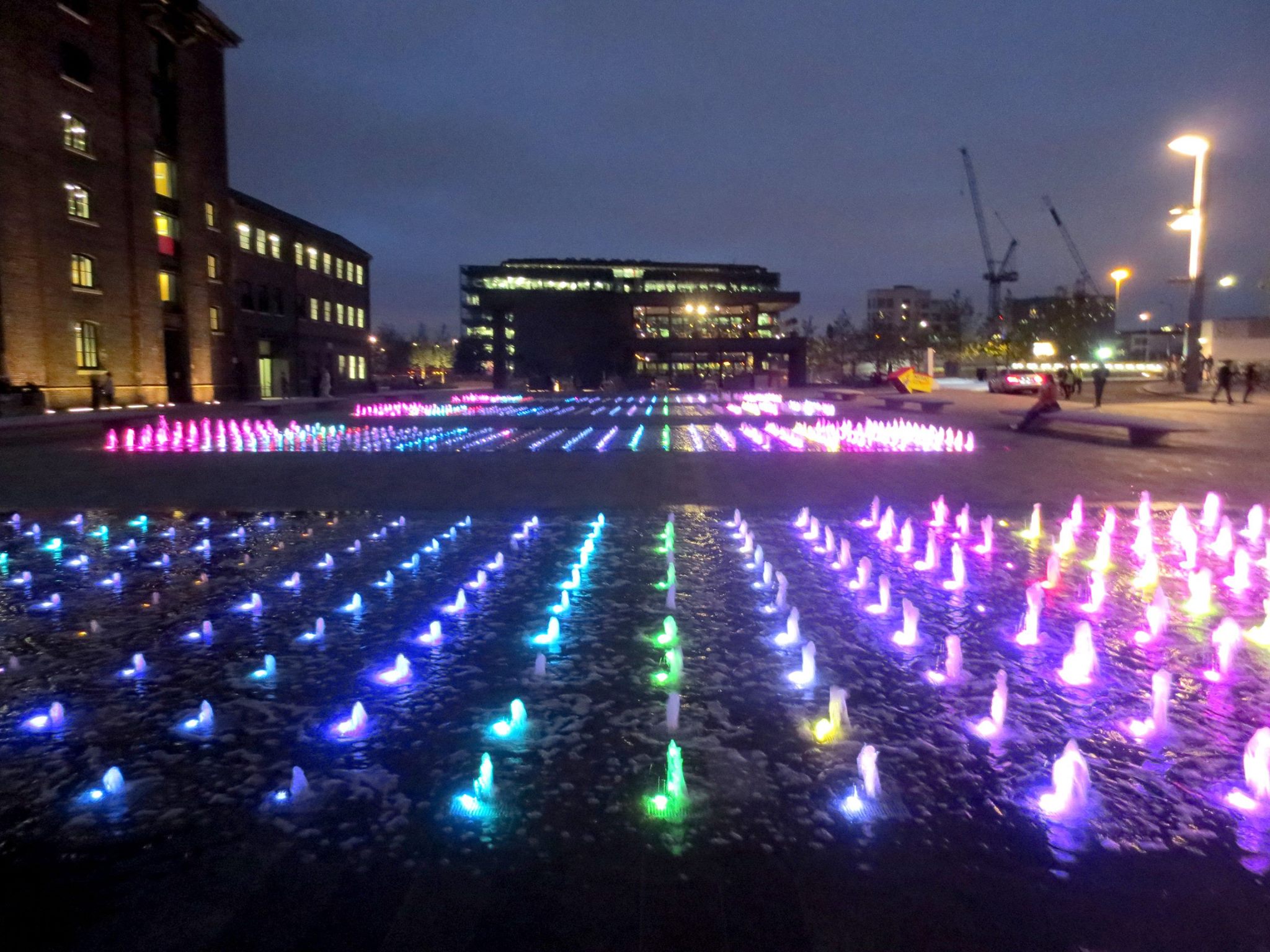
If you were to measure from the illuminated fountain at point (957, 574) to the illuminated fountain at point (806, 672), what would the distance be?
2524mm

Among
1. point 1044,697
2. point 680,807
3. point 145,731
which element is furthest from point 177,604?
point 1044,697

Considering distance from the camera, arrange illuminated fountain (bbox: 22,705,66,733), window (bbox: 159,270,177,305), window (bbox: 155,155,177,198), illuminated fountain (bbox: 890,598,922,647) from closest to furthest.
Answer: illuminated fountain (bbox: 22,705,66,733) < illuminated fountain (bbox: 890,598,922,647) < window (bbox: 155,155,177,198) < window (bbox: 159,270,177,305)

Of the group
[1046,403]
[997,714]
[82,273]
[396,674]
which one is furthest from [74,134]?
[997,714]

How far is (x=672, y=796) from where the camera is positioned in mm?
3941

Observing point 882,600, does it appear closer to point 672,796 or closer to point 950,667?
point 950,667

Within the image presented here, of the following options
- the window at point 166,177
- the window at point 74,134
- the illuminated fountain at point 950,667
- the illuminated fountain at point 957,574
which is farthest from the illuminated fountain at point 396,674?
the window at point 166,177

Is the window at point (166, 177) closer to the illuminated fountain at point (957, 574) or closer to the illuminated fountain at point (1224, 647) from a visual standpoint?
the illuminated fountain at point (957, 574)

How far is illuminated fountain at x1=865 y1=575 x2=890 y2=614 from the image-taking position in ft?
23.0

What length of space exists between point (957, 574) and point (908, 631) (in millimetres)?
2067

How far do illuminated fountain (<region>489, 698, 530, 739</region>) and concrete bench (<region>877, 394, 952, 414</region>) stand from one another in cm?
2581

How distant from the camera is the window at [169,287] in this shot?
130 ft

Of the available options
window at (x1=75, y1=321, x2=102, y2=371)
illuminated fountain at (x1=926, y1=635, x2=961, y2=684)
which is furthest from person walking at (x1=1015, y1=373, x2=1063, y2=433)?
window at (x1=75, y1=321, x2=102, y2=371)

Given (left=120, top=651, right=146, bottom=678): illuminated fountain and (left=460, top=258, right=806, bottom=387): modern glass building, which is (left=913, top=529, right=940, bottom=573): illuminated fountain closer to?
(left=120, top=651, right=146, bottom=678): illuminated fountain

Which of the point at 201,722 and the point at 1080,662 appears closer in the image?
the point at 201,722
